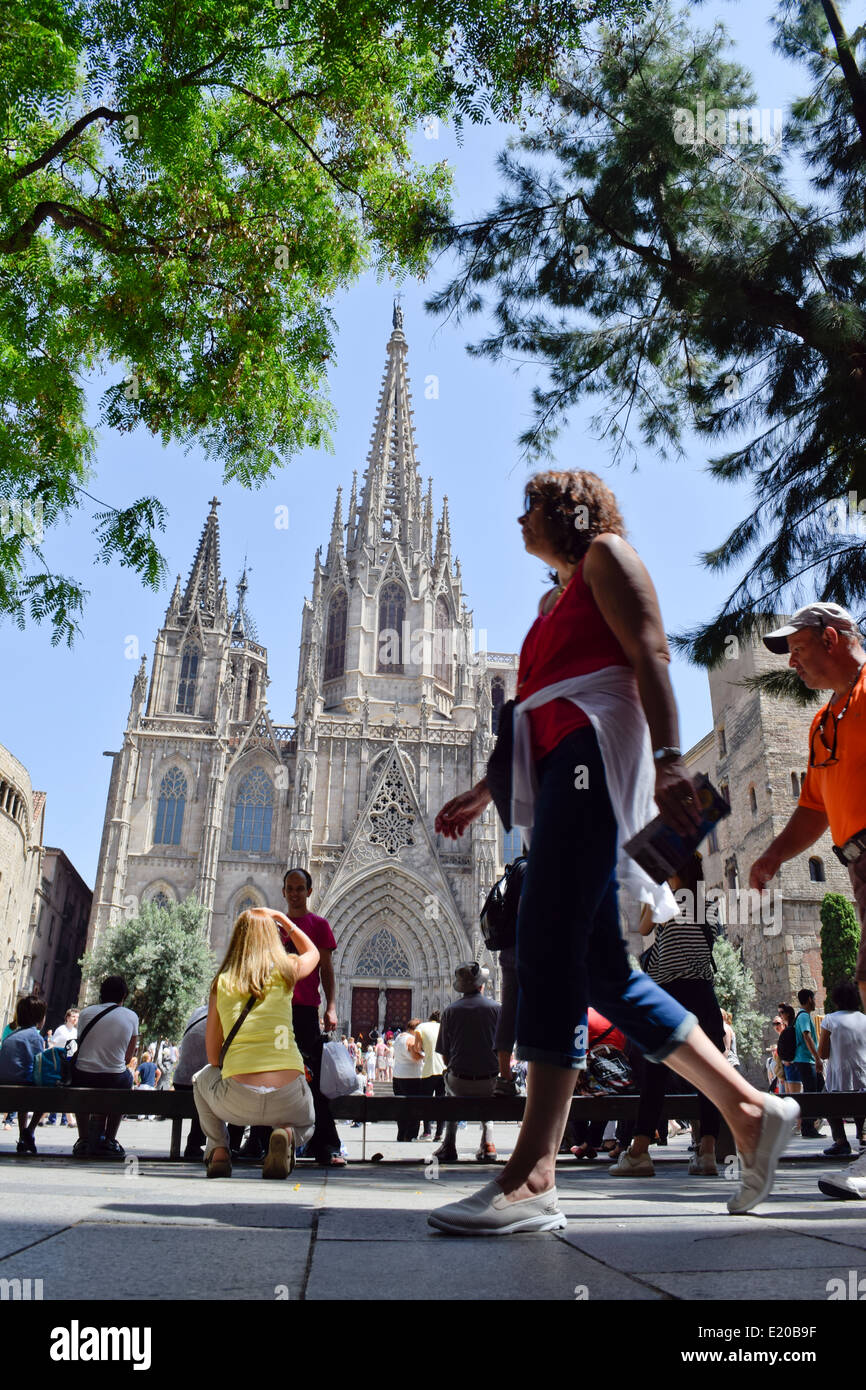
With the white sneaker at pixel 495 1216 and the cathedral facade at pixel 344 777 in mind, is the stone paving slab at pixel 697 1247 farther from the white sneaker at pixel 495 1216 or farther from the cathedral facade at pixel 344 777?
the cathedral facade at pixel 344 777

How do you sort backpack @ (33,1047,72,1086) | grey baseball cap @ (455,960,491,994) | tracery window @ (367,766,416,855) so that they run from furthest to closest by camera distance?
tracery window @ (367,766,416,855) → backpack @ (33,1047,72,1086) → grey baseball cap @ (455,960,491,994)

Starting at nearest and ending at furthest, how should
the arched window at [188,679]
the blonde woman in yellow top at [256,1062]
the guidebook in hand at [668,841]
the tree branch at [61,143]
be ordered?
the guidebook in hand at [668,841] → the blonde woman in yellow top at [256,1062] → the tree branch at [61,143] → the arched window at [188,679]

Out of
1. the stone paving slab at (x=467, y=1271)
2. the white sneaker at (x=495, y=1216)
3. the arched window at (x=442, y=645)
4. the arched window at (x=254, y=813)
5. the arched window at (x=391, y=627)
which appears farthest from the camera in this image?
the arched window at (x=442, y=645)

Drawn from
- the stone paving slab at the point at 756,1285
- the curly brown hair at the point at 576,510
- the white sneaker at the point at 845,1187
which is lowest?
the white sneaker at the point at 845,1187

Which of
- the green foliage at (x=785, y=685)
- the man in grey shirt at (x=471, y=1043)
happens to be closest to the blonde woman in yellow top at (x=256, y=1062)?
the man in grey shirt at (x=471, y=1043)

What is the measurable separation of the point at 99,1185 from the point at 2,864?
92.9 feet

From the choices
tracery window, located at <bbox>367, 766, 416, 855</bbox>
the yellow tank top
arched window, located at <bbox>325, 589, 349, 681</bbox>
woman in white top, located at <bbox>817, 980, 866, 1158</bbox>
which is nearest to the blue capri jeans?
the yellow tank top

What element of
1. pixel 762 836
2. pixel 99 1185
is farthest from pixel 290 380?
pixel 762 836

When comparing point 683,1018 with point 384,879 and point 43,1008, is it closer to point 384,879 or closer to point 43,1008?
point 43,1008

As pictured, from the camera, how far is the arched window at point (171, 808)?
3803 cm

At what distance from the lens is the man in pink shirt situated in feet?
18.0

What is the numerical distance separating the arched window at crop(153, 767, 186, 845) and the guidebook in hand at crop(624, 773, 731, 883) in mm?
37869

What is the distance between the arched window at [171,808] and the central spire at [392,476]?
1436 cm

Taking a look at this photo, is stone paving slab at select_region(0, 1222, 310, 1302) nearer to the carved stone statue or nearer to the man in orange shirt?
the man in orange shirt
